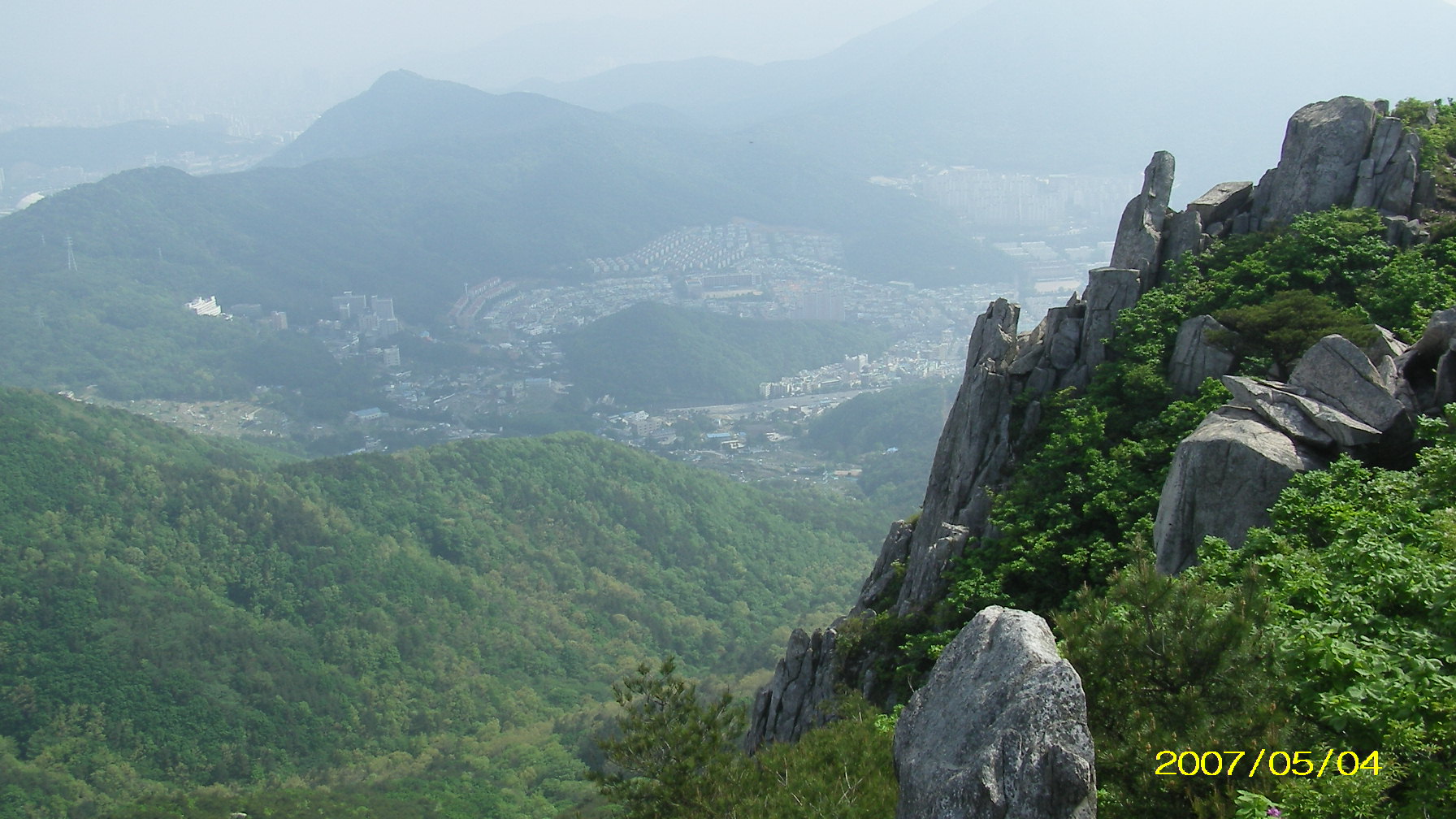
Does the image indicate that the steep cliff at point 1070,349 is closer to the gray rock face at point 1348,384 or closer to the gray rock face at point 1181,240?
the gray rock face at point 1181,240

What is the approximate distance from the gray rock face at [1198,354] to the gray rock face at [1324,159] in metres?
4.13

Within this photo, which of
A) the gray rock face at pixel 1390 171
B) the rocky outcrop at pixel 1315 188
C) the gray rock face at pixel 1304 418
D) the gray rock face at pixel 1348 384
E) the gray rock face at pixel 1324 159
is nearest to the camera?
the gray rock face at pixel 1304 418

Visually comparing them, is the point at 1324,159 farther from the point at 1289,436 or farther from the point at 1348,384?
the point at 1289,436

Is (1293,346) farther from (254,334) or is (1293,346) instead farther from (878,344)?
(254,334)

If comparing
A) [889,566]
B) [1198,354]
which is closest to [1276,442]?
[1198,354]

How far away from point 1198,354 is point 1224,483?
477cm

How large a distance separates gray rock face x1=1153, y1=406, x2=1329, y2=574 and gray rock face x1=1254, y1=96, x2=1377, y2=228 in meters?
8.52

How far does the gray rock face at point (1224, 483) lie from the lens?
391 inches

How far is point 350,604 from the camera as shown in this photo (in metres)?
51.3

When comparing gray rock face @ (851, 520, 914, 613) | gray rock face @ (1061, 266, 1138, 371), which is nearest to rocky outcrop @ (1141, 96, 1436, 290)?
gray rock face @ (1061, 266, 1138, 371)

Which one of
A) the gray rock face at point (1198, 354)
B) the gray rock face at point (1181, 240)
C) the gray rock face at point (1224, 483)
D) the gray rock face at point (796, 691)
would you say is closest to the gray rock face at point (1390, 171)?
the gray rock face at point (1181, 240)

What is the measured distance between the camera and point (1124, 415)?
14.5 meters

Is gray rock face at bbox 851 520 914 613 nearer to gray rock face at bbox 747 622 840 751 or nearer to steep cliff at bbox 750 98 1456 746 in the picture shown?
steep cliff at bbox 750 98 1456 746

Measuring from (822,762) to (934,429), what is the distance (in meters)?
83.2
